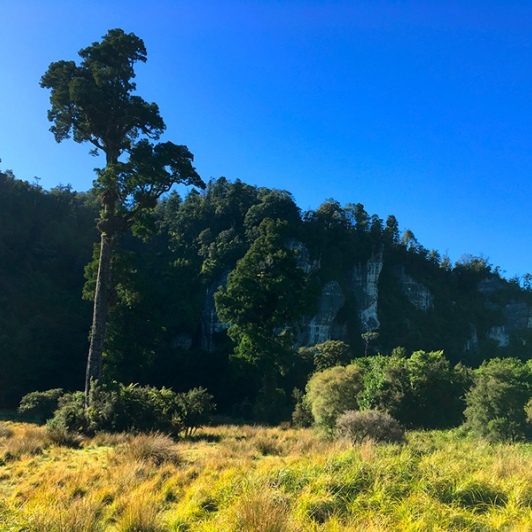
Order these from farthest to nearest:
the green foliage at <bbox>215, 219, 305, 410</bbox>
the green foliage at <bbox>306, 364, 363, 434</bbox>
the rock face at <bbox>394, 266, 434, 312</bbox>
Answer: the rock face at <bbox>394, 266, 434, 312</bbox>, the green foliage at <bbox>215, 219, 305, 410</bbox>, the green foliage at <bbox>306, 364, 363, 434</bbox>

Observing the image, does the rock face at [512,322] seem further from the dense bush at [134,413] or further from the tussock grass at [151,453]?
the tussock grass at [151,453]

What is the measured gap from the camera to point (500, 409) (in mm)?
13781

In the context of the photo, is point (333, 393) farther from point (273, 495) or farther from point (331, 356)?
point (273, 495)

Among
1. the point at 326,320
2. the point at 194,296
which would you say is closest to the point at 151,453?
the point at 194,296

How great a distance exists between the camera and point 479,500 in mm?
→ 5180

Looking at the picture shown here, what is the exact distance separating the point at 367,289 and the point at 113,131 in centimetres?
5930

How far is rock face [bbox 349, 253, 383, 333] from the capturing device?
68.4 meters

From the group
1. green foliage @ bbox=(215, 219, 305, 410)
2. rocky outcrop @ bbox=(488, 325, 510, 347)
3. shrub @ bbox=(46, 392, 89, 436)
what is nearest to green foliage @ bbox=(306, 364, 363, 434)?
green foliage @ bbox=(215, 219, 305, 410)

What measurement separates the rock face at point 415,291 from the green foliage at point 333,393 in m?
68.4

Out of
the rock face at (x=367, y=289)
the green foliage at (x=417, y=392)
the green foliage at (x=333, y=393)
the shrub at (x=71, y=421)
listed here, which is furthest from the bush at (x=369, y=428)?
the rock face at (x=367, y=289)

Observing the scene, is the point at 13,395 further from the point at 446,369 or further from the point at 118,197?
the point at 446,369

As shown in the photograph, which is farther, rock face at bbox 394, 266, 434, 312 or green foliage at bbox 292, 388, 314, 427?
rock face at bbox 394, 266, 434, 312

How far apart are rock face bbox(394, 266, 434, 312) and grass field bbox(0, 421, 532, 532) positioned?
3129 inches

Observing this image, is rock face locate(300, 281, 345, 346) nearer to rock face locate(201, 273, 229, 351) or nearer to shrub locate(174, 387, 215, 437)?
rock face locate(201, 273, 229, 351)
